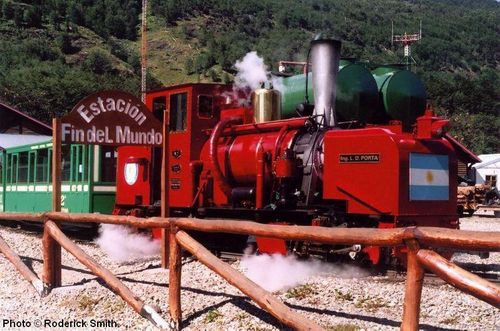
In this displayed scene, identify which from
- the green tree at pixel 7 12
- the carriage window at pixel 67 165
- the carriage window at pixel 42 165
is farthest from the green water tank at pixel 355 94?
the green tree at pixel 7 12

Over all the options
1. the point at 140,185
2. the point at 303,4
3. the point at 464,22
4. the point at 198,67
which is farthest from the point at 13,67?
the point at 464,22

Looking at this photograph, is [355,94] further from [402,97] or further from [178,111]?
[178,111]

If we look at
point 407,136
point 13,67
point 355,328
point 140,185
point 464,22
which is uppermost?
point 464,22

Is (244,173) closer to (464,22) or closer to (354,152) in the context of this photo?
(354,152)

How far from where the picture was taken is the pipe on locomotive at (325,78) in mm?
10078

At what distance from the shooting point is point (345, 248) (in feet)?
29.4

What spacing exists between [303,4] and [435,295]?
167927 millimetres

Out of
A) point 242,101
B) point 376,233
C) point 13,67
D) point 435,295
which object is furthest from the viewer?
point 13,67

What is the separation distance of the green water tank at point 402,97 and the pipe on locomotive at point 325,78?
0.82 meters

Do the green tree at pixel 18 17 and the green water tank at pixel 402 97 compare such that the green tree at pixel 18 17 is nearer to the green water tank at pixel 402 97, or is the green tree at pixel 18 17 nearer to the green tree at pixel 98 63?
the green tree at pixel 98 63

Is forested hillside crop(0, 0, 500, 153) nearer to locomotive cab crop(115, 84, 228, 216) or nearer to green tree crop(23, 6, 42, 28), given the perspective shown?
green tree crop(23, 6, 42, 28)

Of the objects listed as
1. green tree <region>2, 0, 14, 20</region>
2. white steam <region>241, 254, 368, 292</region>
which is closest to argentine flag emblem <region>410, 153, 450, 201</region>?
white steam <region>241, 254, 368, 292</region>

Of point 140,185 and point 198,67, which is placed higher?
point 198,67

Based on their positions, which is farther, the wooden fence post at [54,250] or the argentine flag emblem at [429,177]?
the argentine flag emblem at [429,177]
